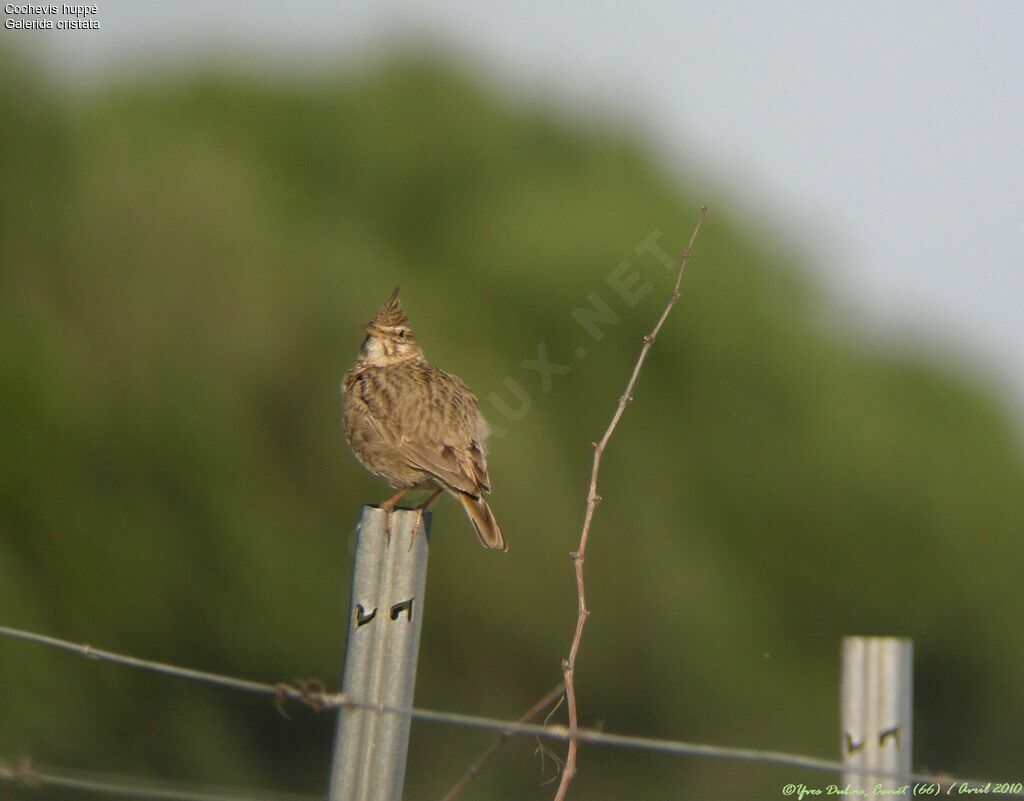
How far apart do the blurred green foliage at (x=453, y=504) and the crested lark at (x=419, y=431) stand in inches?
361

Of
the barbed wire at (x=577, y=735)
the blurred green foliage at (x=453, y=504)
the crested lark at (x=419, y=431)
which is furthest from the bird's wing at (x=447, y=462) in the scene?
the blurred green foliage at (x=453, y=504)

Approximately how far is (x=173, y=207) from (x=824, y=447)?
999 centimetres

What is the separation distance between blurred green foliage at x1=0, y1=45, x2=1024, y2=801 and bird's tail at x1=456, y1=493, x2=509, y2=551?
1011 cm

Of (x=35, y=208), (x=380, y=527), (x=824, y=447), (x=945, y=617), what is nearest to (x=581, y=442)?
(x=824, y=447)

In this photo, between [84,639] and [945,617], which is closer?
[84,639]

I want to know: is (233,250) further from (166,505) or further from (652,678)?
(652,678)

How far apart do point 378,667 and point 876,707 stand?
119 cm

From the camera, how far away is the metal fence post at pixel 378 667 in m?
3.53

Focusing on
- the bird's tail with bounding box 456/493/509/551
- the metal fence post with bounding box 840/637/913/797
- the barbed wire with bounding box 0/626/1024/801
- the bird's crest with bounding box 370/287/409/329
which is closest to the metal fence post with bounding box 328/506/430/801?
the barbed wire with bounding box 0/626/1024/801

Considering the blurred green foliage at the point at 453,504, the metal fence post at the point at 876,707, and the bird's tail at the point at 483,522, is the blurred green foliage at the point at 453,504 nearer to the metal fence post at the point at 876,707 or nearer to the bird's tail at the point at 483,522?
the bird's tail at the point at 483,522

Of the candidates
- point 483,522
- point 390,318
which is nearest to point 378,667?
point 483,522

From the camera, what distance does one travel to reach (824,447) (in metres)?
21.5

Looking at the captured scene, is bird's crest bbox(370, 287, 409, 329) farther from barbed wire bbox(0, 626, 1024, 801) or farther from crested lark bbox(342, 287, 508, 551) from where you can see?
barbed wire bbox(0, 626, 1024, 801)

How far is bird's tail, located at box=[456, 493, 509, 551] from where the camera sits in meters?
5.64
